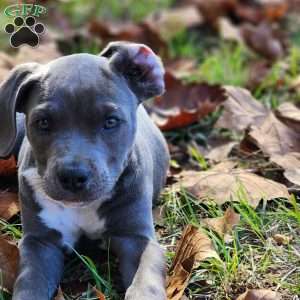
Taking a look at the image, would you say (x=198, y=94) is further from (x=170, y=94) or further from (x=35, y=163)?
(x=35, y=163)

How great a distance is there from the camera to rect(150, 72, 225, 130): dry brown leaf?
183 inches

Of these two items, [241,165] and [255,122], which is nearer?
[241,165]

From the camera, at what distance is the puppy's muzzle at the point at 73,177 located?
2904 mm

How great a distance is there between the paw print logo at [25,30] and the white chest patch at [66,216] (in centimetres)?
95

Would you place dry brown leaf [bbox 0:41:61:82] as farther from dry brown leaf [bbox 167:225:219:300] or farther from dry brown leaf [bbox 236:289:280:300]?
dry brown leaf [bbox 236:289:280:300]

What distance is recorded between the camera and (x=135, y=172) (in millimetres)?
3340

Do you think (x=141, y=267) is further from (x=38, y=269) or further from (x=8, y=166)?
(x=8, y=166)

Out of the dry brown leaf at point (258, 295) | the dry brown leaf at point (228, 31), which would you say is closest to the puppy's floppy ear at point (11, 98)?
the dry brown leaf at point (258, 295)

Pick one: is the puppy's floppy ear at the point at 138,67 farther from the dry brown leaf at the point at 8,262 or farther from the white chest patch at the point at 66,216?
the dry brown leaf at the point at 8,262

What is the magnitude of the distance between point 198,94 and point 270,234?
157 centimetres

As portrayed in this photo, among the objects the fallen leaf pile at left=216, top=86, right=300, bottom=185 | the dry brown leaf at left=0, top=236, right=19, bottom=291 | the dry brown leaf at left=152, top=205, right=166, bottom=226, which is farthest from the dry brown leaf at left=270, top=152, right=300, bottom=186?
the dry brown leaf at left=0, top=236, right=19, bottom=291

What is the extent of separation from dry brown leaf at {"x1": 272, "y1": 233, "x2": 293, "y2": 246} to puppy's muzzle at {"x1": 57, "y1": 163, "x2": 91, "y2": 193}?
3.10 feet

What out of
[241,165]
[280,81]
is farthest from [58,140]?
[280,81]

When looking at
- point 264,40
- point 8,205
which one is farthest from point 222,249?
point 264,40
